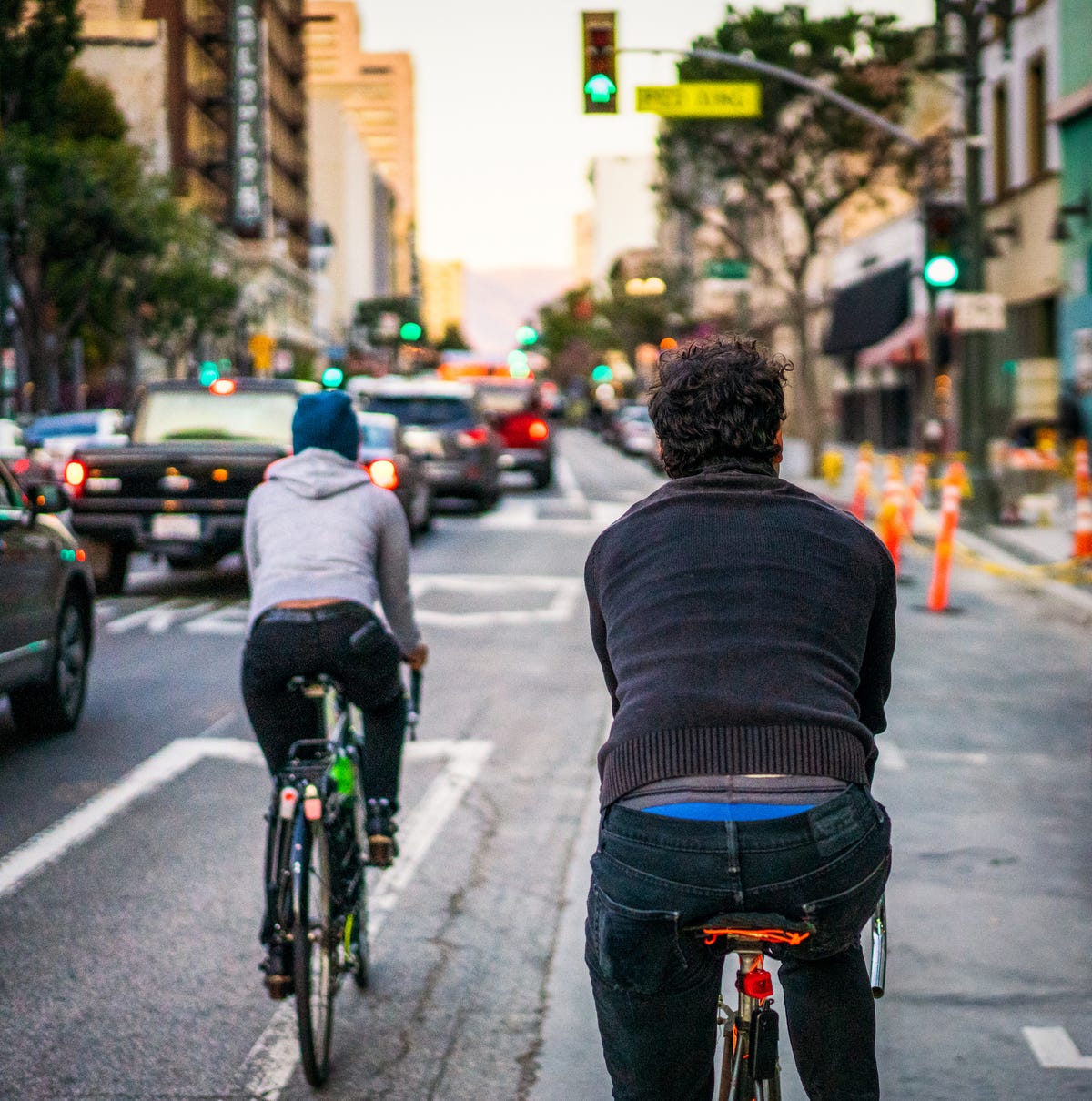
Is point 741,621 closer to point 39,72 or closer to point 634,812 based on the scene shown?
point 634,812

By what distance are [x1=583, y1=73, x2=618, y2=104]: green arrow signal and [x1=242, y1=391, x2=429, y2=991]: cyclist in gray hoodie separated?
47.4 ft

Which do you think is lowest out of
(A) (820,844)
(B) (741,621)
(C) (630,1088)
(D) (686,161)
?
(C) (630,1088)

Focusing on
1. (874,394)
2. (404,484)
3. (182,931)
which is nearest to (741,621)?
(182,931)

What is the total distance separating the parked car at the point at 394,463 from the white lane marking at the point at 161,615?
3216 mm

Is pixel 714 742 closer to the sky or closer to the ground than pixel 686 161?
closer to the ground

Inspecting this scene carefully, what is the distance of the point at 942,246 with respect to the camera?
21.9m

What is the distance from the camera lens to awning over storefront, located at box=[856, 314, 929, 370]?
43375 mm

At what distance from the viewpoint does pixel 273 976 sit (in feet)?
15.3

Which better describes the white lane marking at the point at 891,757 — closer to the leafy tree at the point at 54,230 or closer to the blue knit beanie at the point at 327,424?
the blue knit beanie at the point at 327,424

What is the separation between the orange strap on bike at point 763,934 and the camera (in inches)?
115

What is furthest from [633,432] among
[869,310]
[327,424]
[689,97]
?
[327,424]

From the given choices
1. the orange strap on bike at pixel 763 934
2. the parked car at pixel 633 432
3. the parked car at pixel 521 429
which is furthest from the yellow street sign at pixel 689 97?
the parked car at pixel 633 432

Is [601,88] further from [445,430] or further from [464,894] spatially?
[464,894]

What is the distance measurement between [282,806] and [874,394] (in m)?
50.0
